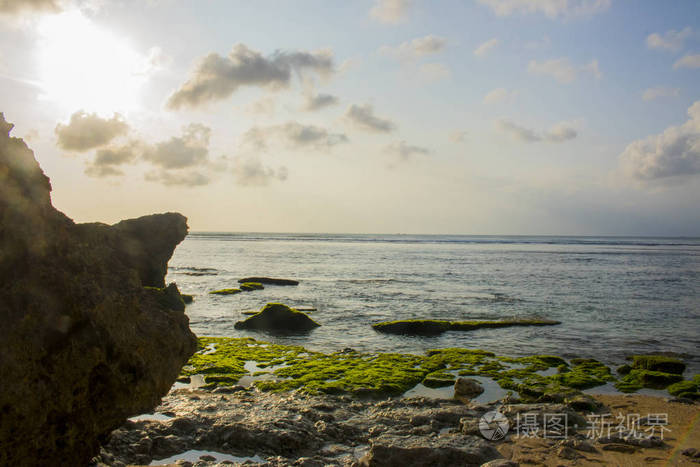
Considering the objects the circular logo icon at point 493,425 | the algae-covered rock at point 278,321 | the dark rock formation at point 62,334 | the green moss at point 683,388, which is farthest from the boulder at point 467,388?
the algae-covered rock at point 278,321

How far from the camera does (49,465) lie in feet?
21.4

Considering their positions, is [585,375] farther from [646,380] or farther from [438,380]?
[438,380]

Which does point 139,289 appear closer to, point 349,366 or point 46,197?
point 46,197

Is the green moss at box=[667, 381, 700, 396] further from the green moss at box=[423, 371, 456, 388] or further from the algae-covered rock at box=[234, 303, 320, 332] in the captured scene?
the algae-covered rock at box=[234, 303, 320, 332]

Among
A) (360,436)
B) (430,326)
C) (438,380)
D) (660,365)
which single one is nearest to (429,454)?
(360,436)

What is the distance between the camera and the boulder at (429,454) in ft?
29.0

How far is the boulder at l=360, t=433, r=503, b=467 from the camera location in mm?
8844

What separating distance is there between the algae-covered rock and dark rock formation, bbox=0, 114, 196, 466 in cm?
1801

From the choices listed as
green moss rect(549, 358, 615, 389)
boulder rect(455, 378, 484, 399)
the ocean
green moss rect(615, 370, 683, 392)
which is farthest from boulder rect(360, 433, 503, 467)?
the ocean

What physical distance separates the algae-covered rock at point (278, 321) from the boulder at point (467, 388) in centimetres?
1231

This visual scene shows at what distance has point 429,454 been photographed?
8.95 m

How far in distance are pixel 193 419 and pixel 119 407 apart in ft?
14.4

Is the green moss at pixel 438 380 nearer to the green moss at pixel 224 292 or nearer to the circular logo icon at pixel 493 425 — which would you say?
the circular logo icon at pixel 493 425

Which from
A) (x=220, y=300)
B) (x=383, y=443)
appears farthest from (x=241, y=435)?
(x=220, y=300)
